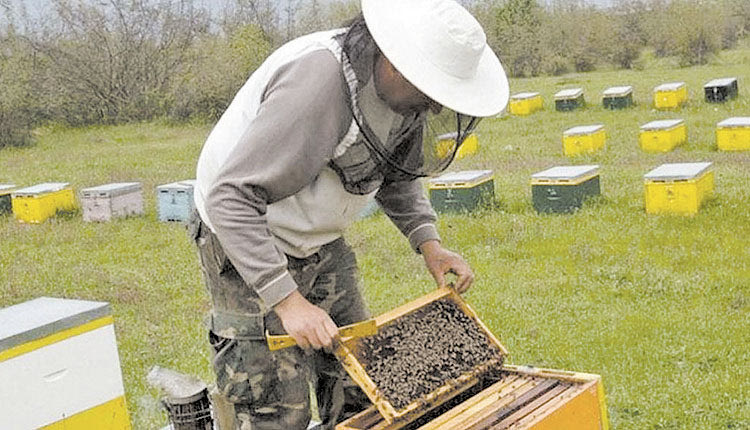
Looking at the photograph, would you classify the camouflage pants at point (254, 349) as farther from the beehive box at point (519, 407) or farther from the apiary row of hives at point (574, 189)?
the apiary row of hives at point (574, 189)

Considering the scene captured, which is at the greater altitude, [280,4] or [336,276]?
[336,276]

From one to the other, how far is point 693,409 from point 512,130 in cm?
861

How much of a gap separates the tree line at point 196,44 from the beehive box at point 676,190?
10.9 metres

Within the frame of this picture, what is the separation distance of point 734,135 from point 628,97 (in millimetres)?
4092

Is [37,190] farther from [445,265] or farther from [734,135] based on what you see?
[445,265]

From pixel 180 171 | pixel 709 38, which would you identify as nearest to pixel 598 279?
pixel 180 171

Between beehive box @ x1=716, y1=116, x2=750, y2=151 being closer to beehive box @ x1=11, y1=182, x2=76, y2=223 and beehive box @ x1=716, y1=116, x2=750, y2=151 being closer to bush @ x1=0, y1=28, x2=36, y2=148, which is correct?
beehive box @ x1=11, y1=182, x2=76, y2=223

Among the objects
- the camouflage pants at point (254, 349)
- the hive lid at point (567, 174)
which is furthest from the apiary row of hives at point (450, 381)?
the hive lid at point (567, 174)

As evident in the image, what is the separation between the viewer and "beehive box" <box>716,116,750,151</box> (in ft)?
27.0

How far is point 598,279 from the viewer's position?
16.1 ft

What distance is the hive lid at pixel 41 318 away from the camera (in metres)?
2.50

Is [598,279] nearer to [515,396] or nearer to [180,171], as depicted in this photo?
[515,396]

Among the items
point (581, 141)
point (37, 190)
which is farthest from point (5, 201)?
point (581, 141)

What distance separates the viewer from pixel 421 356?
75.7 inches
